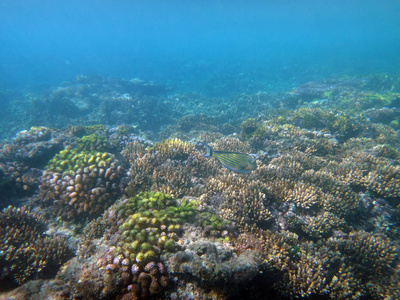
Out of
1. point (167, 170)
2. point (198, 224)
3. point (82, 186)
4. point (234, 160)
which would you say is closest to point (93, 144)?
point (82, 186)

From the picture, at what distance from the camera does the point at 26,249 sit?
383cm

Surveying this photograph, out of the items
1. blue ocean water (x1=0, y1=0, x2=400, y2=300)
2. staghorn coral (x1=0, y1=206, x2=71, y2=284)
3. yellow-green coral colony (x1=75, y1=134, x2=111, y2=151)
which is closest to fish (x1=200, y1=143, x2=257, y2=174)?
blue ocean water (x1=0, y1=0, x2=400, y2=300)

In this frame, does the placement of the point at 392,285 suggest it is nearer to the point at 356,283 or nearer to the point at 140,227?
the point at 356,283

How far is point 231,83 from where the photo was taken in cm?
3136

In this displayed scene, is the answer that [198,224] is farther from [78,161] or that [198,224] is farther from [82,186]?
[78,161]

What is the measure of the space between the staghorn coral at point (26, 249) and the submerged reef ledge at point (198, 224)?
21 mm

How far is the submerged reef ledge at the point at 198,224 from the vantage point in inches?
98.7

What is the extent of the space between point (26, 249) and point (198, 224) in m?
3.86

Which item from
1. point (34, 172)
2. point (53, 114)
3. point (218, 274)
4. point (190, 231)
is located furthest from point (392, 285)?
point (53, 114)

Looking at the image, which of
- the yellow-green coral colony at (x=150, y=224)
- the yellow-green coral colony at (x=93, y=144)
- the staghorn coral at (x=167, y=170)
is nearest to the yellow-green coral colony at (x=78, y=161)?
the staghorn coral at (x=167, y=170)

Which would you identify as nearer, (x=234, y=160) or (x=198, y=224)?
(x=198, y=224)

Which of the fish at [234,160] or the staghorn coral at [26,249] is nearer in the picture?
the staghorn coral at [26,249]

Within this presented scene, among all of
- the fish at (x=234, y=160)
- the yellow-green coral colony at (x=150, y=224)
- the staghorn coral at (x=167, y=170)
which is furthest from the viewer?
the staghorn coral at (x=167, y=170)

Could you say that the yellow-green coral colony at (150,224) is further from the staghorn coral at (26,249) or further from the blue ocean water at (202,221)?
the staghorn coral at (26,249)
